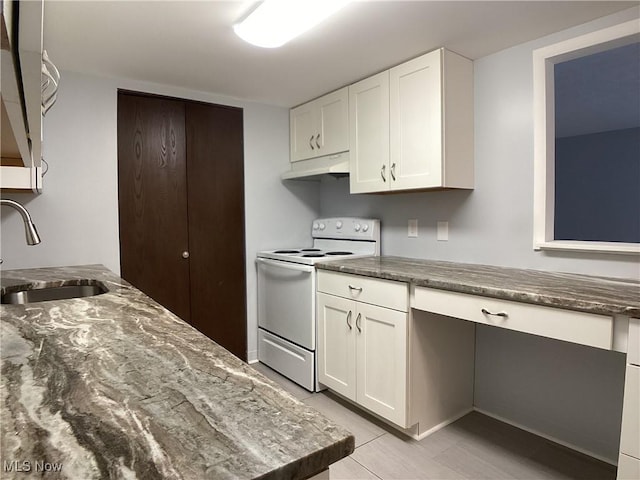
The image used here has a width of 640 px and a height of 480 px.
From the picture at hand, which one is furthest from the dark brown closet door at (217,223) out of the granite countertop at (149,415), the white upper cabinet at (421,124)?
the granite countertop at (149,415)

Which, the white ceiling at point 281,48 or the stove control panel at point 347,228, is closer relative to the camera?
the white ceiling at point 281,48

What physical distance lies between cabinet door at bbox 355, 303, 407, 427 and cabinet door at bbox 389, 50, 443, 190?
2.56 ft

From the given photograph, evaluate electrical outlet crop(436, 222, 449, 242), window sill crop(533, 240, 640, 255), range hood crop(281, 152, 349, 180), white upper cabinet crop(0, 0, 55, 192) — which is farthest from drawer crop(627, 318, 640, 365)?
range hood crop(281, 152, 349, 180)

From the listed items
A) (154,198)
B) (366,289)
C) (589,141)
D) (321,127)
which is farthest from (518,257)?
(589,141)

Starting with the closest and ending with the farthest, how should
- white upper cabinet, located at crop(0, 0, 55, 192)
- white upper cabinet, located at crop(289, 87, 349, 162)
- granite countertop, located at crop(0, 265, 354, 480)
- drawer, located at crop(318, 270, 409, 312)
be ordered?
white upper cabinet, located at crop(0, 0, 55, 192)
granite countertop, located at crop(0, 265, 354, 480)
drawer, located at crop(318, 270, 409, 312)
white upper cabinet, located at crop(289, 87, 349, 162)

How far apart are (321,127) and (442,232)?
1.22 meters

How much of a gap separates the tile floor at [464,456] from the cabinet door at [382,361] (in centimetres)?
14

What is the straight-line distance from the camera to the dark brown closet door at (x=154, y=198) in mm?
2580

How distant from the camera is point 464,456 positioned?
188cm

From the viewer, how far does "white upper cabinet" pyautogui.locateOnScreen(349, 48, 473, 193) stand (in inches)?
83.0

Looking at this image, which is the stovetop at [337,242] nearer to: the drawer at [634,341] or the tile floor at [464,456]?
the tile floor at [464,456]

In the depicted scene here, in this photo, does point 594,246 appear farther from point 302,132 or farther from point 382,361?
point 302,132

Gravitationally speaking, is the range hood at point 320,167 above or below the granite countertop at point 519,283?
above

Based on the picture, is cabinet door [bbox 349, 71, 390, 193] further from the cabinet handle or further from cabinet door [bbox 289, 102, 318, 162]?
the cabinet handle
